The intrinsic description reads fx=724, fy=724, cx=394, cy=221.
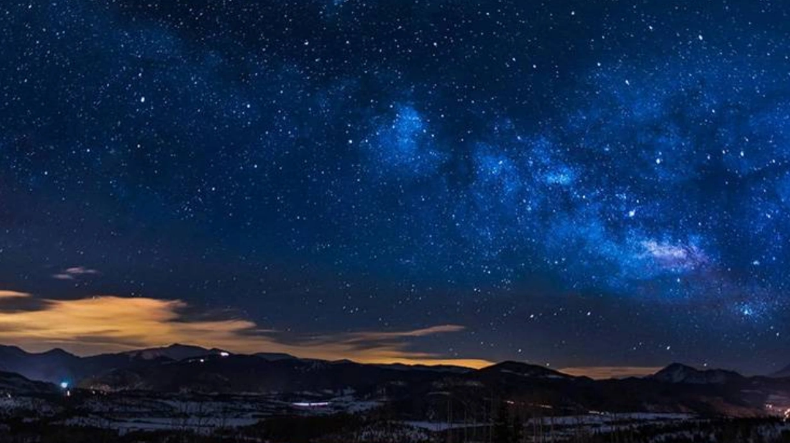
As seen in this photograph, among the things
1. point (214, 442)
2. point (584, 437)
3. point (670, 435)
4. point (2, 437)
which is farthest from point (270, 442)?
point (670, 435)

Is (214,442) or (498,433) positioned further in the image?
(214,442)

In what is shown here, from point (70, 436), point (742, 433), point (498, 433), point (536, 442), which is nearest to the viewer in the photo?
point (498, 433)

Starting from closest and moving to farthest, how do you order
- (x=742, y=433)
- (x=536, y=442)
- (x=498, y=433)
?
1. (x=498, y=433)
2. (x=536, y=442)
3. (x=742, y=433)

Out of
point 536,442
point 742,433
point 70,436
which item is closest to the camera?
point 536,442

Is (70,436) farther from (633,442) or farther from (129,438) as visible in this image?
(633,442)

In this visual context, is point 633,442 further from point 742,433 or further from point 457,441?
point 457,441

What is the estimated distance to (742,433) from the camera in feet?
582

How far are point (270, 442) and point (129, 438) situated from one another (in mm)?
35897

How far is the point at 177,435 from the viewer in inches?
7667

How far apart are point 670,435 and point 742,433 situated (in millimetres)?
23861

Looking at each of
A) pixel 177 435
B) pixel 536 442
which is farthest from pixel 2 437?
pixel 536 442

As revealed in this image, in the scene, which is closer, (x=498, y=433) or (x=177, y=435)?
(x=498, y=433)

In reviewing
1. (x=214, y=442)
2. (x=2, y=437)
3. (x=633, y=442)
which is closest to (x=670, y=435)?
(x=633, y=442)

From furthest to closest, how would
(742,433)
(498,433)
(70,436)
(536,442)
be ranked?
(70,436) → (742,433) → (536,442) → (498,433)
